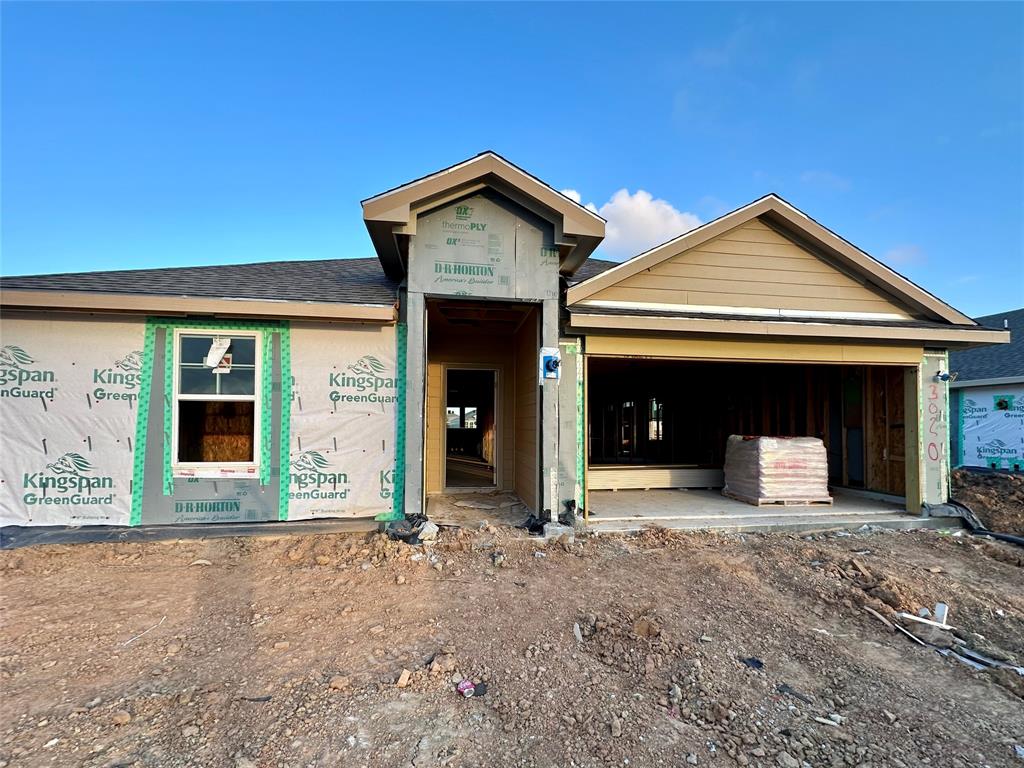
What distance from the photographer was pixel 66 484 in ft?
19.3

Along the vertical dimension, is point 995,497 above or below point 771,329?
below

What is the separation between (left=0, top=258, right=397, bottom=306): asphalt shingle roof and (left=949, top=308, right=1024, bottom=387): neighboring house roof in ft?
48.6

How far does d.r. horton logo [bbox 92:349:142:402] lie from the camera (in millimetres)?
5961

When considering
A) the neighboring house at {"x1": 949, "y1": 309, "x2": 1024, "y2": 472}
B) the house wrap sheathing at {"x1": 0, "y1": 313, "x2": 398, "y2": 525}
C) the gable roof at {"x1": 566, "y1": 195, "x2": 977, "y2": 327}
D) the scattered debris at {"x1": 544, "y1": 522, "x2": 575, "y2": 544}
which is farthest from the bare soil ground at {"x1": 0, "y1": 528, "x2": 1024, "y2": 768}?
the neighboring house at {"x1": 949, "y1": 309, "x2": 1024, "y2": 472}

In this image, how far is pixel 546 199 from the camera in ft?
21.0

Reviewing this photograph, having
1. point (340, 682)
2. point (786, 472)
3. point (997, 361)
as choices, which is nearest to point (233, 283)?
point (340, 682)

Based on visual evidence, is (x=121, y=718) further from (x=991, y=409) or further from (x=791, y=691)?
(x=991, y=409)

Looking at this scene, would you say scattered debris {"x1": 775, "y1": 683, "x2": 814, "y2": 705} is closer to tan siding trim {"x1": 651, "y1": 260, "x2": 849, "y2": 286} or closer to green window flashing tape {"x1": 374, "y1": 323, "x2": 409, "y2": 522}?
green window flashing tape {"x1": 374, "y1": 323, "x2": 409, "y2": 522}

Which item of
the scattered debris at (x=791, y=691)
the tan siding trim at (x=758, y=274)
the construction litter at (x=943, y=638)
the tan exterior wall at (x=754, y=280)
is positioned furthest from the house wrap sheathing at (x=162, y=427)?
the construction litter at (x=943, y=638)

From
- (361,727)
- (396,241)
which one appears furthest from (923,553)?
(396,241)

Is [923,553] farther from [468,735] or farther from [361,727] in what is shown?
[361,727]

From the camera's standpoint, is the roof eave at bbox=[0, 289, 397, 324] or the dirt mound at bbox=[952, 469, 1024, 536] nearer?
the roof eave at bbox=[0, 289, 397, 324]

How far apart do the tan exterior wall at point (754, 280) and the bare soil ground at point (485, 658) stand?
3839 mm

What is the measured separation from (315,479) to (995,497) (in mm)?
11865
